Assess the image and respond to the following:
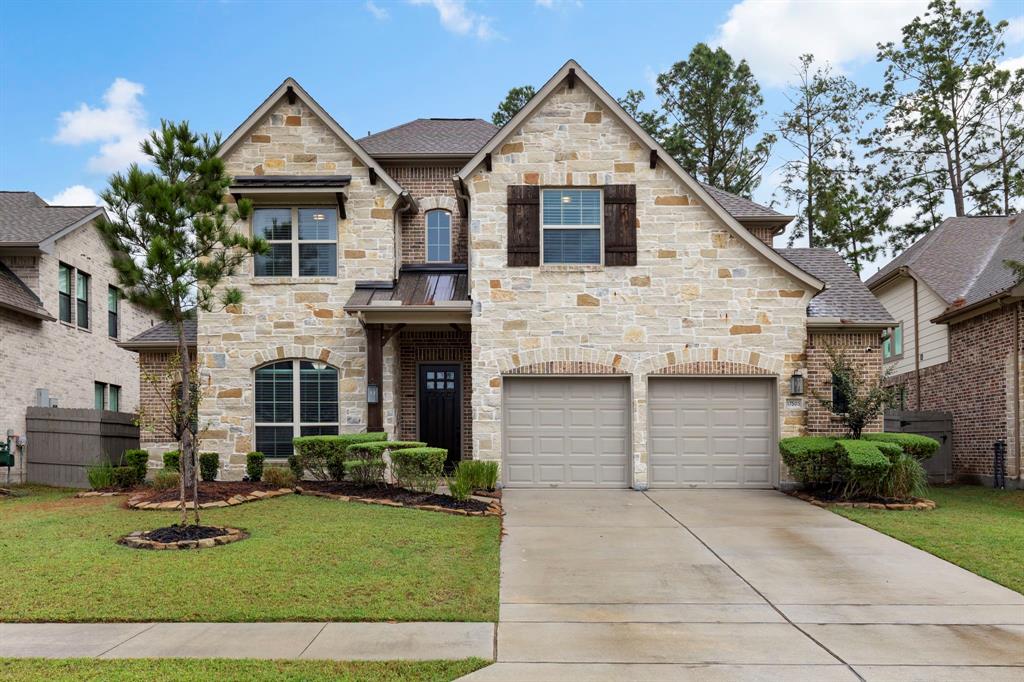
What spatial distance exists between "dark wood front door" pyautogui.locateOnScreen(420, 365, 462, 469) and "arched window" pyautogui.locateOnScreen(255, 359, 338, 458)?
2.22m

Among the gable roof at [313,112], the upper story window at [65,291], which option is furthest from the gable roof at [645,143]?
the upper story window at [65,291]

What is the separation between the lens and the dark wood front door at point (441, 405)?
1814 centimetres

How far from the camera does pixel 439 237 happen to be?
62.0ft

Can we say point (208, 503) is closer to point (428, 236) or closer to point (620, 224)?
point (428, 236)

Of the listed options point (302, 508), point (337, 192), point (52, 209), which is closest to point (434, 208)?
point (337, 192)

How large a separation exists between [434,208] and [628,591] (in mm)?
12459

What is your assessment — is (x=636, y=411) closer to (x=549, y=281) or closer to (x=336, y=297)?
(x=549, y=281)

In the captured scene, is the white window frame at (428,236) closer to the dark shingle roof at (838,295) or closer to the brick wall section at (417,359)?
the brick wall section at (417,359)

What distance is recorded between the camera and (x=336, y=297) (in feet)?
55.1

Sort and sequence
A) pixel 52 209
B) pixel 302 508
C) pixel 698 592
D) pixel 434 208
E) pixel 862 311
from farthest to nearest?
pixel 52 209
pixel 434 208
pixel 862 311
pixel 302 508
pixel 698 592

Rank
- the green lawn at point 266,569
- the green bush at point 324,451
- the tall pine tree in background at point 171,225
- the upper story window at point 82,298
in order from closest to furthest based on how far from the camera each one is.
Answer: the green lawn at point 266,569 → the tall pine tree in background at point 171,225 → the green bush at point 324,451 → the upper story window at point 82,298

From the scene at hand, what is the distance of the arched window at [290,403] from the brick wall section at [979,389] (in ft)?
46.3

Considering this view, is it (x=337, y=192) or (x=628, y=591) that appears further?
(x=337, y=192)

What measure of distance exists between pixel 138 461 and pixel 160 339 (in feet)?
9.13
